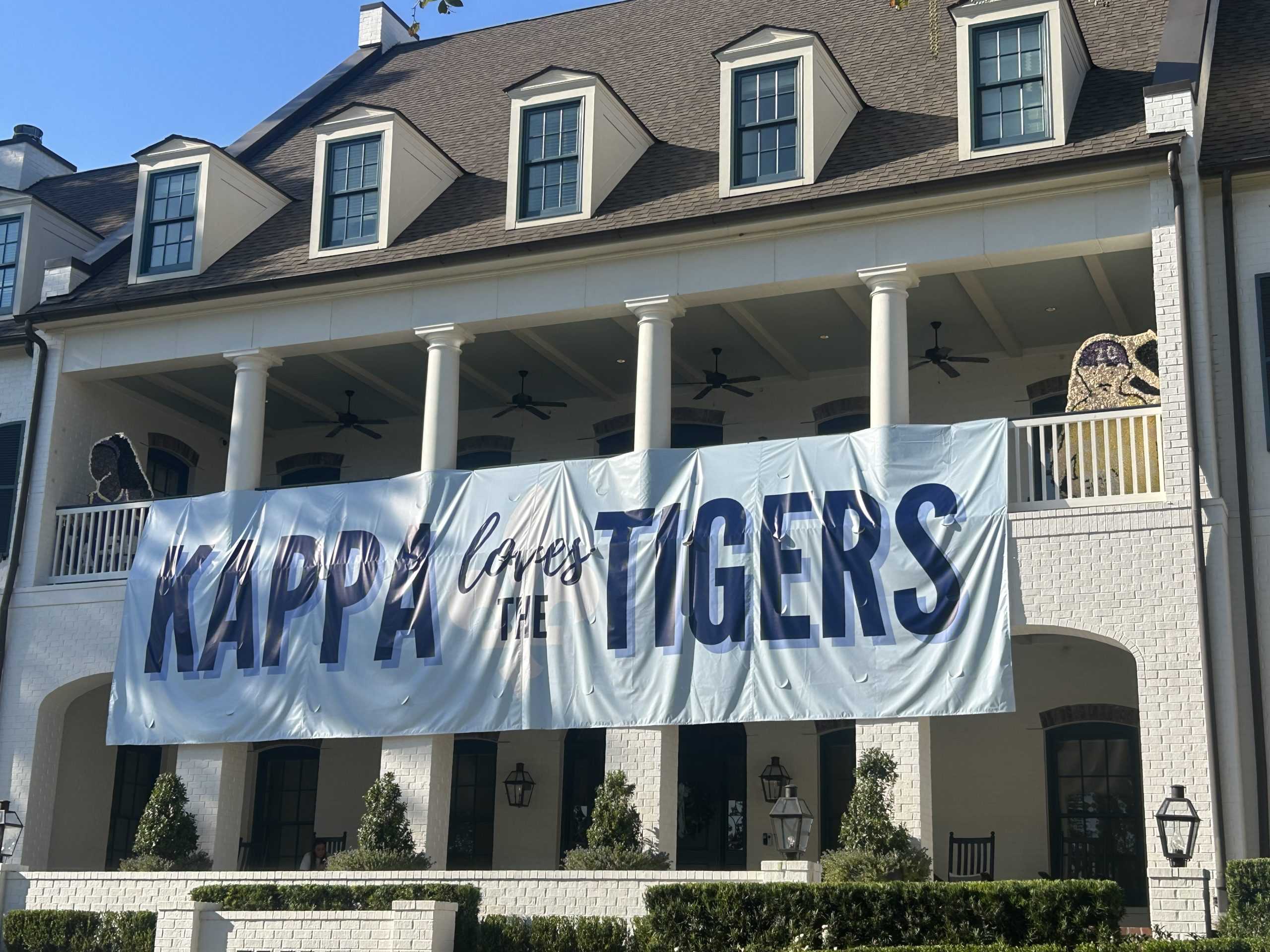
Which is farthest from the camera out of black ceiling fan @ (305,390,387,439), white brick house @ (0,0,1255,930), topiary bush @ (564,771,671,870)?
black ceiling fan @ (305,390,387,439)

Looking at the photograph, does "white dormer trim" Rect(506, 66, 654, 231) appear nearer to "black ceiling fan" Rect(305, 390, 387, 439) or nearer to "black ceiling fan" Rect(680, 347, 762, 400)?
"black ceiling fan" Rect(680, 347, 762, 400)

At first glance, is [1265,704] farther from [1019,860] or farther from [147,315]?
[147,315]

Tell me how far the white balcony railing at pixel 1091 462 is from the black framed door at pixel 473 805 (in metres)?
9.37

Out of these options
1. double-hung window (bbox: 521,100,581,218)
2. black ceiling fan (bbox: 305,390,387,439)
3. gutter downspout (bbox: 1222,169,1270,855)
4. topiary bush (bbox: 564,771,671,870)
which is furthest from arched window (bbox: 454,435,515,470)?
gutter downspout (bbox: 1222,169,1270,855)

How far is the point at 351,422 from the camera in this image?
23.9m

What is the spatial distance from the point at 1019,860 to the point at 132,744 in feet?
38.2

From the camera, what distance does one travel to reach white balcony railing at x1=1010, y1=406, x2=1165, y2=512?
1656 centimetres

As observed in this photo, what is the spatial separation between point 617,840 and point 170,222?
11.5 m

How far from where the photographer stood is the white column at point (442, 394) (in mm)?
19844

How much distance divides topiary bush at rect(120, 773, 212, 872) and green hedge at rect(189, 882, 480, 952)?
1599mm

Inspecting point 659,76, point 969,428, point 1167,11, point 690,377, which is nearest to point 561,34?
point 659,76

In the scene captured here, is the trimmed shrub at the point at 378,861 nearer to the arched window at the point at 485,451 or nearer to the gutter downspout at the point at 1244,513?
the arched window at the point at 485,451

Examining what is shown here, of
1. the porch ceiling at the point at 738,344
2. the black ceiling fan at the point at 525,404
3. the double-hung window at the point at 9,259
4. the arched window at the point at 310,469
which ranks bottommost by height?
the arched window at the point at 310,469

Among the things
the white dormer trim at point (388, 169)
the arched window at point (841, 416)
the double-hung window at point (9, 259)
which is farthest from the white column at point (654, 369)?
the double-hung window at point (9, 259)
